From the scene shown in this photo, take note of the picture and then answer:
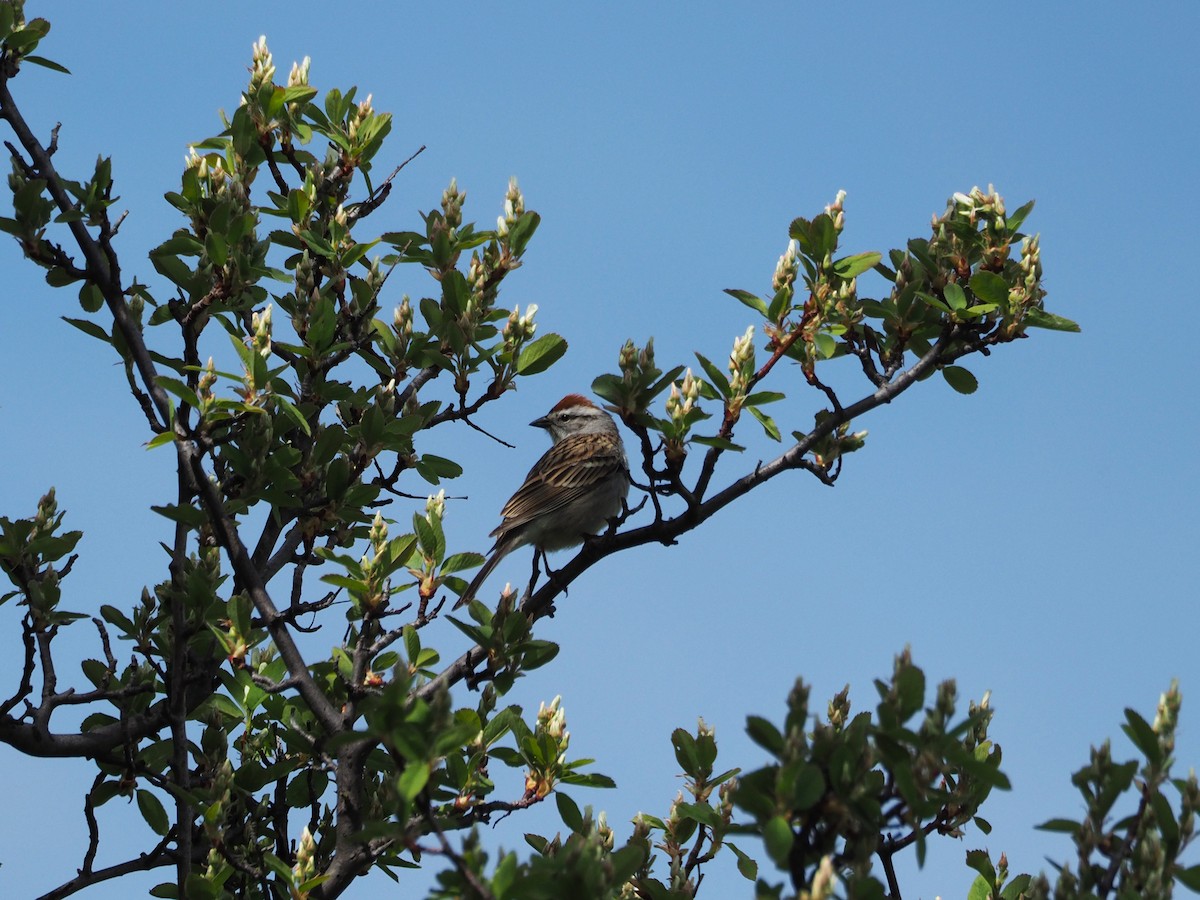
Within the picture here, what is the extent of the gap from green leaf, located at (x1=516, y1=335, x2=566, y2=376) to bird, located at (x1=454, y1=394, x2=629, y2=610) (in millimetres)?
2388

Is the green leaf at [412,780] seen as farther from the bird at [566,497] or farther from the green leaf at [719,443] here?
the bird at [566,497]

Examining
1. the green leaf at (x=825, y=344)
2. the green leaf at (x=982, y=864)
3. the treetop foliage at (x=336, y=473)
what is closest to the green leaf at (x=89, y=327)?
the treetop foliage at (x=336, y=473)

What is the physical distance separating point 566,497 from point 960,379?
14.3ft

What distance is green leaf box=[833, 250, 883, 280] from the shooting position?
6.18m

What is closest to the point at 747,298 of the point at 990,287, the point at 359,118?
the point at 990,287

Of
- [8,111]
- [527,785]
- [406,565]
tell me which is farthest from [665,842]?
[8,111]

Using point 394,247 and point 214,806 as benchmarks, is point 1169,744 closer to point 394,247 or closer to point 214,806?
point 214,806

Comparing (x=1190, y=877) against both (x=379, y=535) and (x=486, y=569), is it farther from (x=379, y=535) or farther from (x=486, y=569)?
(x=486, y=569)

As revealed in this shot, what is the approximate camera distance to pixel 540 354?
6.91 metres

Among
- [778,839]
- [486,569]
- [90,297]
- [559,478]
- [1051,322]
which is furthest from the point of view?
[559,478]

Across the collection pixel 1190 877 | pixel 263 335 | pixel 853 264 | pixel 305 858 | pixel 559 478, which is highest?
pixel 559 478

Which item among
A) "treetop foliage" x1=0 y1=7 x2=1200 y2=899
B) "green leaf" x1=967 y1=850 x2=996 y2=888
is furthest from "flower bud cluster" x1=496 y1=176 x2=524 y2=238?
"green leaf" x1=967 y1=850 x2=996 y2=888

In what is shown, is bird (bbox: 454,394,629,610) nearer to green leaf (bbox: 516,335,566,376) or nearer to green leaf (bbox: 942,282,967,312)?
green leaf (bbox: 516,335,566,376)

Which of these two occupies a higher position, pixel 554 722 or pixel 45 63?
pixel 45 63
